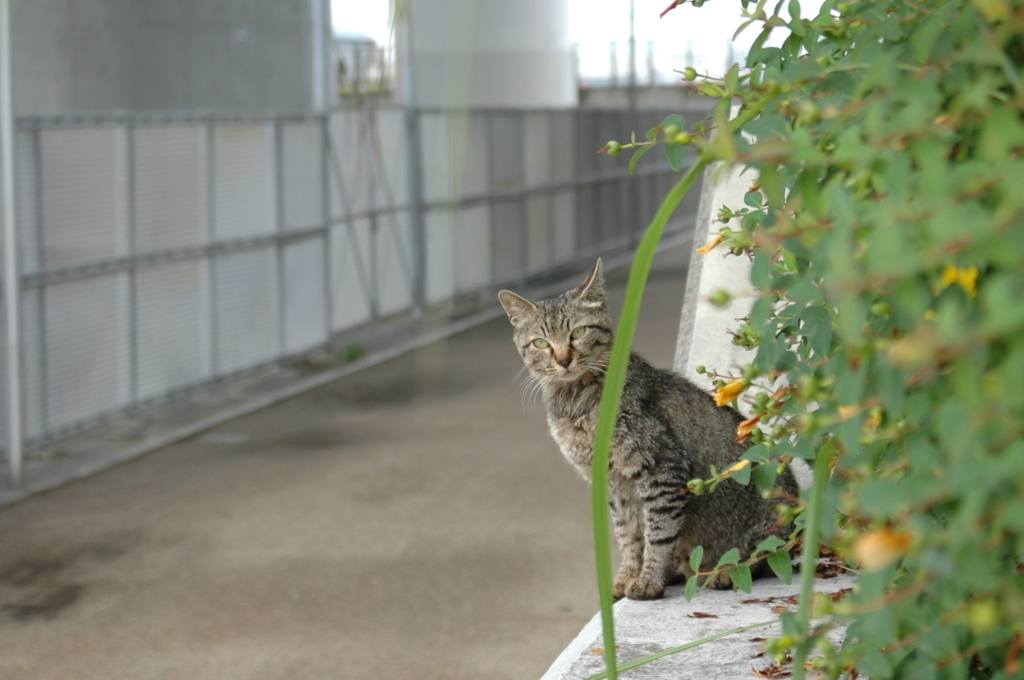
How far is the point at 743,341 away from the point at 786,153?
3.61 feet

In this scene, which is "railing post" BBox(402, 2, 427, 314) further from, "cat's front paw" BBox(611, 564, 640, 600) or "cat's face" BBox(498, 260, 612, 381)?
"cat's front paw" BBox(611, 564, 640, 600)

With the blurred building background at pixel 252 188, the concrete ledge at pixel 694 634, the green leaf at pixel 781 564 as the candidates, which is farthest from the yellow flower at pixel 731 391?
the blurred building background at pixel 252 188

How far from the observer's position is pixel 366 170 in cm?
1358

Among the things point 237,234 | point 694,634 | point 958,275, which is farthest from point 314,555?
point 958,275

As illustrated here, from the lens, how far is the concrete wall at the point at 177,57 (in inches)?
525

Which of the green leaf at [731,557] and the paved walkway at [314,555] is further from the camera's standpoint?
the paved walkway at [314,555]

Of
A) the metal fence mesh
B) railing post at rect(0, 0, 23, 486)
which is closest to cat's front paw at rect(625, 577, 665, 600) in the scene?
railing post at rect(0, 0, 23, 486)

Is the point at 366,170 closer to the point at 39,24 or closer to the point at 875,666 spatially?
the point at 39,24

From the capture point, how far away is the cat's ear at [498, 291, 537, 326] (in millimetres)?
4102

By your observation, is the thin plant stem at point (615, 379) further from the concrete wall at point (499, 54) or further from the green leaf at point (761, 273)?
the concrete wall at point (499, 54)

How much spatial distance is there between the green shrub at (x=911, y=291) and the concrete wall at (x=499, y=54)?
15.8 metres

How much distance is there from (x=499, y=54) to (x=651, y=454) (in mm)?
17846

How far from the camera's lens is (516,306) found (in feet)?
13.6

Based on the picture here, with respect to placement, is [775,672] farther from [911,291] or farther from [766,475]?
[911,291]
